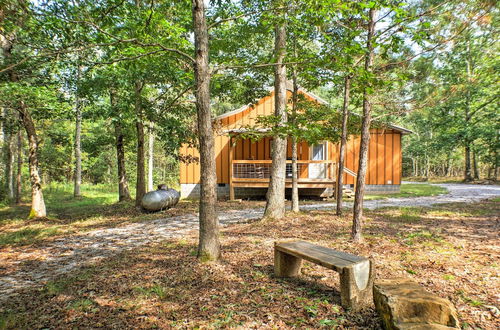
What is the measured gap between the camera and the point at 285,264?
12.5 feet

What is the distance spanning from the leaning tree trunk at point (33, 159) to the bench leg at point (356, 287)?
1032 cm

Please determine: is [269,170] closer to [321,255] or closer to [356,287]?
[321,255]

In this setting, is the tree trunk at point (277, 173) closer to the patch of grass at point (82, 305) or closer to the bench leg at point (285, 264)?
the bench leg at point (285, 264)

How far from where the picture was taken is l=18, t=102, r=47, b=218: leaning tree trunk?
8875 millimetres

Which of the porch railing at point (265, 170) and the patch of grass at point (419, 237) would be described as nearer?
the patch of grass at point (419, 237)

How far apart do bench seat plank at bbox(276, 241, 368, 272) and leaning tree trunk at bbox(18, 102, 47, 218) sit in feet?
31.2

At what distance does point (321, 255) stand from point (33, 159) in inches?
407

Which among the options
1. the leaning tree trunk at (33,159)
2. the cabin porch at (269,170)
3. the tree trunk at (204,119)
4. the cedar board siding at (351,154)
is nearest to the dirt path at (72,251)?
the tree trunk at (204,119)

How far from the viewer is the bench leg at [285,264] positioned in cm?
379

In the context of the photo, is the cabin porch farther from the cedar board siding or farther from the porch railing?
the cedar board siding

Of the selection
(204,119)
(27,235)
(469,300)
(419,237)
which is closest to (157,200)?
(27,235)

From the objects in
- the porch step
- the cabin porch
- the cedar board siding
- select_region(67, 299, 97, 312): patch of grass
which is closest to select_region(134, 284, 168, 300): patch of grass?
select_region(67, 299, 97, 312): patch of grass

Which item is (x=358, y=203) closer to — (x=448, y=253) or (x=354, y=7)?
(x=448, y=253)

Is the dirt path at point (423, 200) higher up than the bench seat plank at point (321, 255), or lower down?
lower down
